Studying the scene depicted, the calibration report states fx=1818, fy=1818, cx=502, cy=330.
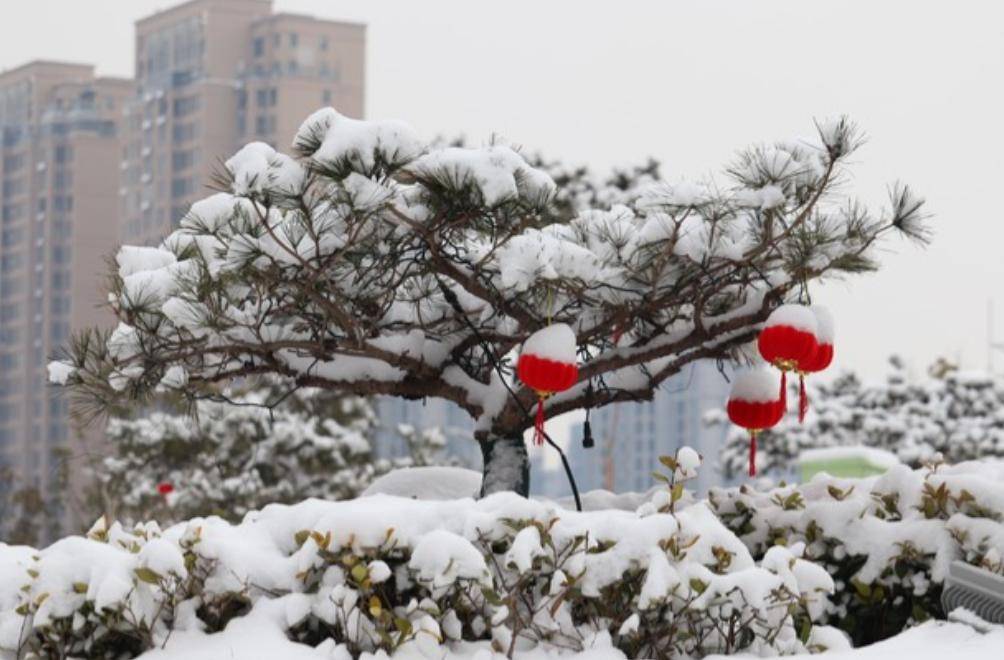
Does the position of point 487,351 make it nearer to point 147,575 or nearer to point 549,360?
point 549,360

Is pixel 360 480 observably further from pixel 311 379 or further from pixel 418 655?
pixel 418 655

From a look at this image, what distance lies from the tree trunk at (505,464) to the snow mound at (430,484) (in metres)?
0.14

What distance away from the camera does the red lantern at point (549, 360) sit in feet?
19.8

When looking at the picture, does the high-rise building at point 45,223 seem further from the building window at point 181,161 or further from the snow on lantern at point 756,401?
the snow on lantern at point 756,401

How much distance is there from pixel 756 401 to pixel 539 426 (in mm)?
997

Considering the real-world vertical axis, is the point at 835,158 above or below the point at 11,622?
above

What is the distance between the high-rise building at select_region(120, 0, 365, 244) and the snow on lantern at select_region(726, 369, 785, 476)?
188 feet

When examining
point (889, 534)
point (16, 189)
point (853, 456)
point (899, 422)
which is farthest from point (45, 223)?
point (889, 534)

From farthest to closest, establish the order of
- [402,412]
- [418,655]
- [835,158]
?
1. [402,412]
2. [835,158]
3. [418,655]

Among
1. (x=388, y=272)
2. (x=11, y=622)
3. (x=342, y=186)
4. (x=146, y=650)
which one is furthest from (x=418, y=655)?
(x=388, y=272)

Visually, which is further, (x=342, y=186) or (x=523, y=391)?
(x=523, y=391)

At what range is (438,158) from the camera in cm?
581

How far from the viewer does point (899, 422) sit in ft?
65.4

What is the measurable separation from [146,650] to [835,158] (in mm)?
2839
